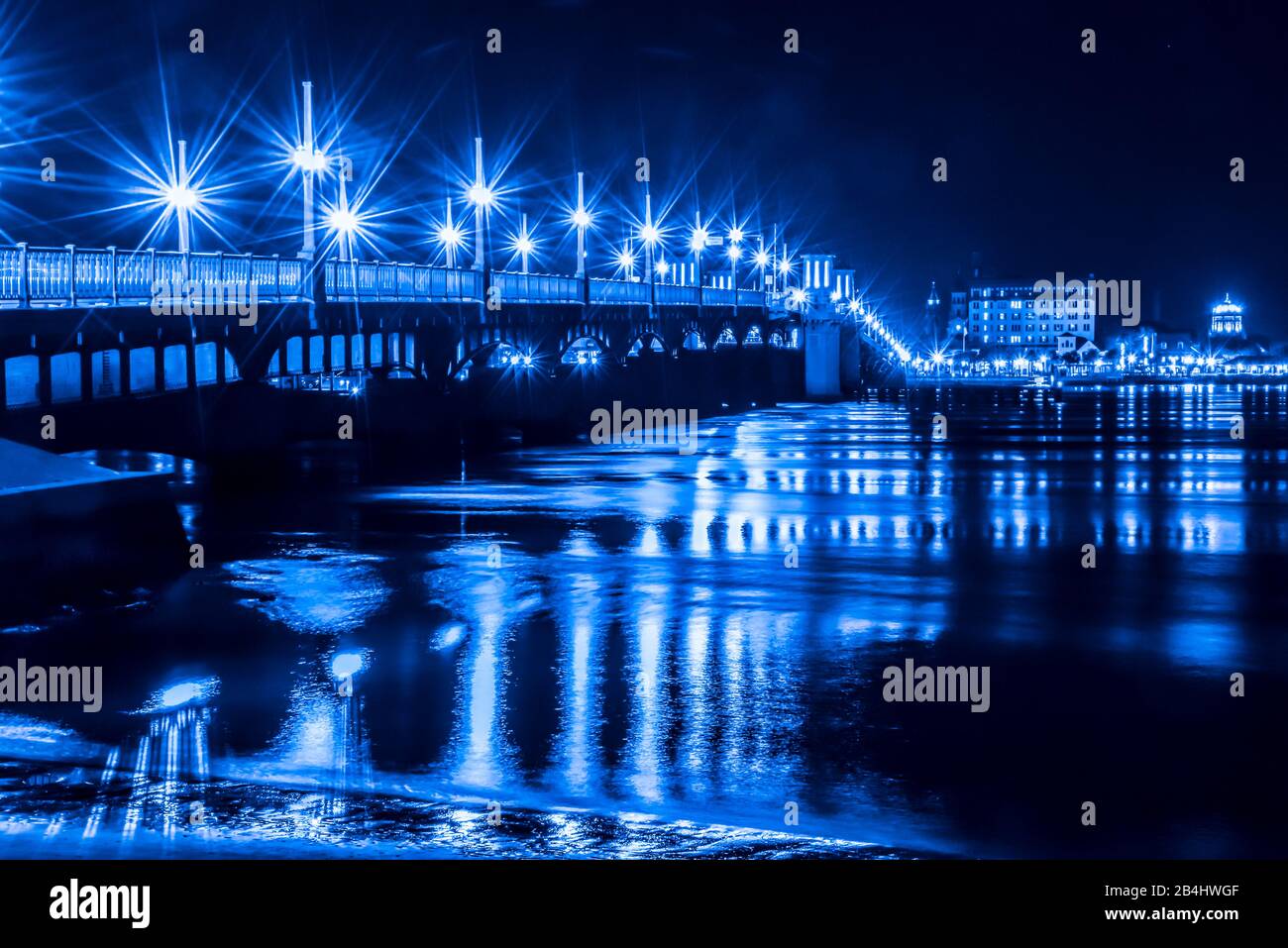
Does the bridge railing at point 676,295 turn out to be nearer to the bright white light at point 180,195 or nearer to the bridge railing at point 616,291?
the bridge railing at point 616,291

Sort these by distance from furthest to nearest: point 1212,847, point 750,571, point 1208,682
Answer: point 750,571, point 1208,682, point 1212,847

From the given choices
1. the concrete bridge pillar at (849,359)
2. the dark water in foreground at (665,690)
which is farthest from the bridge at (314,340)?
the concrete bridge pillar at (849,359)

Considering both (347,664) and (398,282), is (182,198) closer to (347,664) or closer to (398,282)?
(398,282)

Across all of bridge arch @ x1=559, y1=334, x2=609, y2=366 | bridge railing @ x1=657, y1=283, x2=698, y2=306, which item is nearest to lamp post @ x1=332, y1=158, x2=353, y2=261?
bridge arch @ x1=559, y1=334, x2=609, y2=366

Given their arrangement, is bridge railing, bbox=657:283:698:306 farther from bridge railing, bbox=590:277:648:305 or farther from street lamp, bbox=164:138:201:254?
street lamp, bbox=164:138:201:254

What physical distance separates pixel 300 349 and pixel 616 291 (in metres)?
36.6

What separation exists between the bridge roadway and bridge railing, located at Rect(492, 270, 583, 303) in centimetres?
14

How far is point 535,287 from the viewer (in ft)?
256
